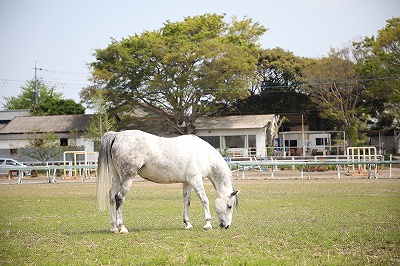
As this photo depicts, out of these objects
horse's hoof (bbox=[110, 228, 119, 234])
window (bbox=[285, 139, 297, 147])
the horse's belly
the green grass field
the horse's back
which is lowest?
the green grass field

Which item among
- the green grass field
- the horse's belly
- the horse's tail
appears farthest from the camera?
the horse's belly

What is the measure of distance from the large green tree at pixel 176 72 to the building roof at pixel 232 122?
1.42m

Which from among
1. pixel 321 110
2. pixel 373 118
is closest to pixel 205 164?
pixel 321 110

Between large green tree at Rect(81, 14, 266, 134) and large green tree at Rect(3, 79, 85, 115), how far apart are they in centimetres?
1851

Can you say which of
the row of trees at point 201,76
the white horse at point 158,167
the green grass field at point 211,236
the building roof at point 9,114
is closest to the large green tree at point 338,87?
the row of trees at point 201,76

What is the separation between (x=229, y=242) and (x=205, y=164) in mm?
2931

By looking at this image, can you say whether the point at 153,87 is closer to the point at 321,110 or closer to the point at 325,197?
the point at 321,110

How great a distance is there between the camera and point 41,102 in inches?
3733

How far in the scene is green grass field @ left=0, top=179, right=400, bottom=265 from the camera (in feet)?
29.4

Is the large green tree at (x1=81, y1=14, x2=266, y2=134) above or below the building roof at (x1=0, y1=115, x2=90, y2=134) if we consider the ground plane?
above

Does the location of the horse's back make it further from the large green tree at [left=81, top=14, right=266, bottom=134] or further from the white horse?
the large green tree at [left=81, top=14, right=266, bottom=134]

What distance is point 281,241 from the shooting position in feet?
34.0

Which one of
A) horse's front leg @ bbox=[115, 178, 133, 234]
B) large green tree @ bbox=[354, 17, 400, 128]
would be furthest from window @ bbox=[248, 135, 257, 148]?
horse's front leg @ bbox=[115, 178, 133, 234]

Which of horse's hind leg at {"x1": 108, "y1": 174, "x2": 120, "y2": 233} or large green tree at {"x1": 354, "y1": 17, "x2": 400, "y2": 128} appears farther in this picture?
large green tree at {"x1": 354, "y1": 17, "x2": 400, "y2": 128}
